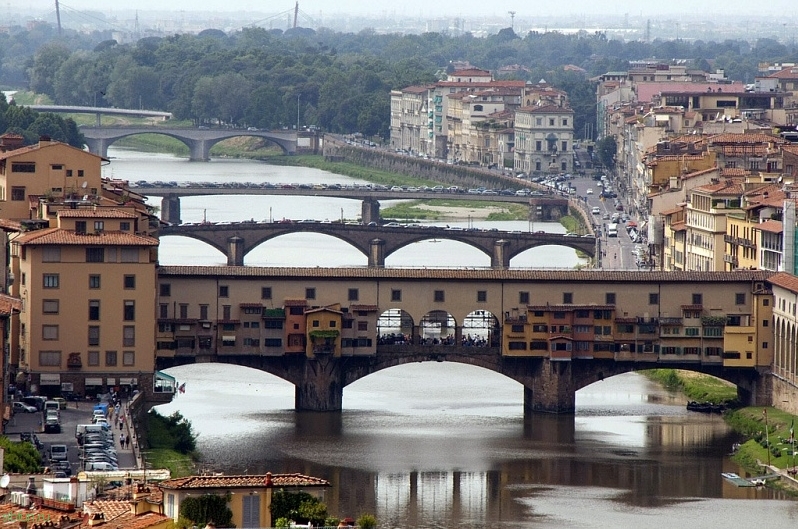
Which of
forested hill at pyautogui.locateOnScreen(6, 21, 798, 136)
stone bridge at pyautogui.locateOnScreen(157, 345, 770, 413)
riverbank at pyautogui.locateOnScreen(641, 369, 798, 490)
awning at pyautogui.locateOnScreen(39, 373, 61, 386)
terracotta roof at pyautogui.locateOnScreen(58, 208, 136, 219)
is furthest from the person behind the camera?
forested hill at pyautogui.locateOnScreen(6, 21, 798, 136)

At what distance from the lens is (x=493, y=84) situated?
135750mm

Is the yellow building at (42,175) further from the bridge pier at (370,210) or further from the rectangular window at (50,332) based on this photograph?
the bridge pier at (370,210)

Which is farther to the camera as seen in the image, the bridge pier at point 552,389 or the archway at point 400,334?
the archway at point 400,334

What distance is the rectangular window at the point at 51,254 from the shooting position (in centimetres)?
5034

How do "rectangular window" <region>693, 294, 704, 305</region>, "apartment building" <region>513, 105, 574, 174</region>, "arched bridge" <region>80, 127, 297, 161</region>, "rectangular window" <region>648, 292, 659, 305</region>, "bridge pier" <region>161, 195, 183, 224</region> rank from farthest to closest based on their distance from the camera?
"arched bridge" <region>80, 127, 297, 161</region>
"apartment building" <region>513, 105, 574, 174</region>
"bridge pier" <region>161, 195, 183, 224</region>
"rectangular window" <region>648, 292, 659, 305</region>
"rectangular window" <region>693, 294, 704, 305</region>

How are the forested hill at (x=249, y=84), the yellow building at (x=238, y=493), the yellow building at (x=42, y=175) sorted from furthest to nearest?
1. the forested hill at (x=249, y=84)
2. the yellow building at (x=42, y=175)
3. the yellow building at (x=238, y=493)

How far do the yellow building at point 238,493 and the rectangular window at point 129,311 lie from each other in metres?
20.1

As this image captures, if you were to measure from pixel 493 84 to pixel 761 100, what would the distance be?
3302cm

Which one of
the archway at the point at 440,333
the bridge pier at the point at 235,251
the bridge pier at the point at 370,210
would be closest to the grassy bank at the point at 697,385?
the archway at the point at 440,333

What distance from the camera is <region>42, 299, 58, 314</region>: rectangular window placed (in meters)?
50.3

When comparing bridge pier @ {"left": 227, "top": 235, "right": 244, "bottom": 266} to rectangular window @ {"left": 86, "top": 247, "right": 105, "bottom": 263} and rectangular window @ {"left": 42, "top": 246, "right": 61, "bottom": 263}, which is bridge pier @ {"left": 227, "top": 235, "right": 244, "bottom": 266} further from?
rectangular window @ {"left": 42, "top": 246, "right": 61, "bottom": 263}

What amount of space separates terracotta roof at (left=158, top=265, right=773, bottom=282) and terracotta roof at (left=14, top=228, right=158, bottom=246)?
3743 millimetres

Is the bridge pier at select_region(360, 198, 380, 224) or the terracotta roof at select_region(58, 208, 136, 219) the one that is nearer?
the terracotta roof at select_region(58, 208, 136, 219)

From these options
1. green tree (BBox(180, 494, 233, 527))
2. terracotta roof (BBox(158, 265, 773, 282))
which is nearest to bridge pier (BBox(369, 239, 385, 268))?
terracotta roof (BBox(158, 265, 773, 282))
